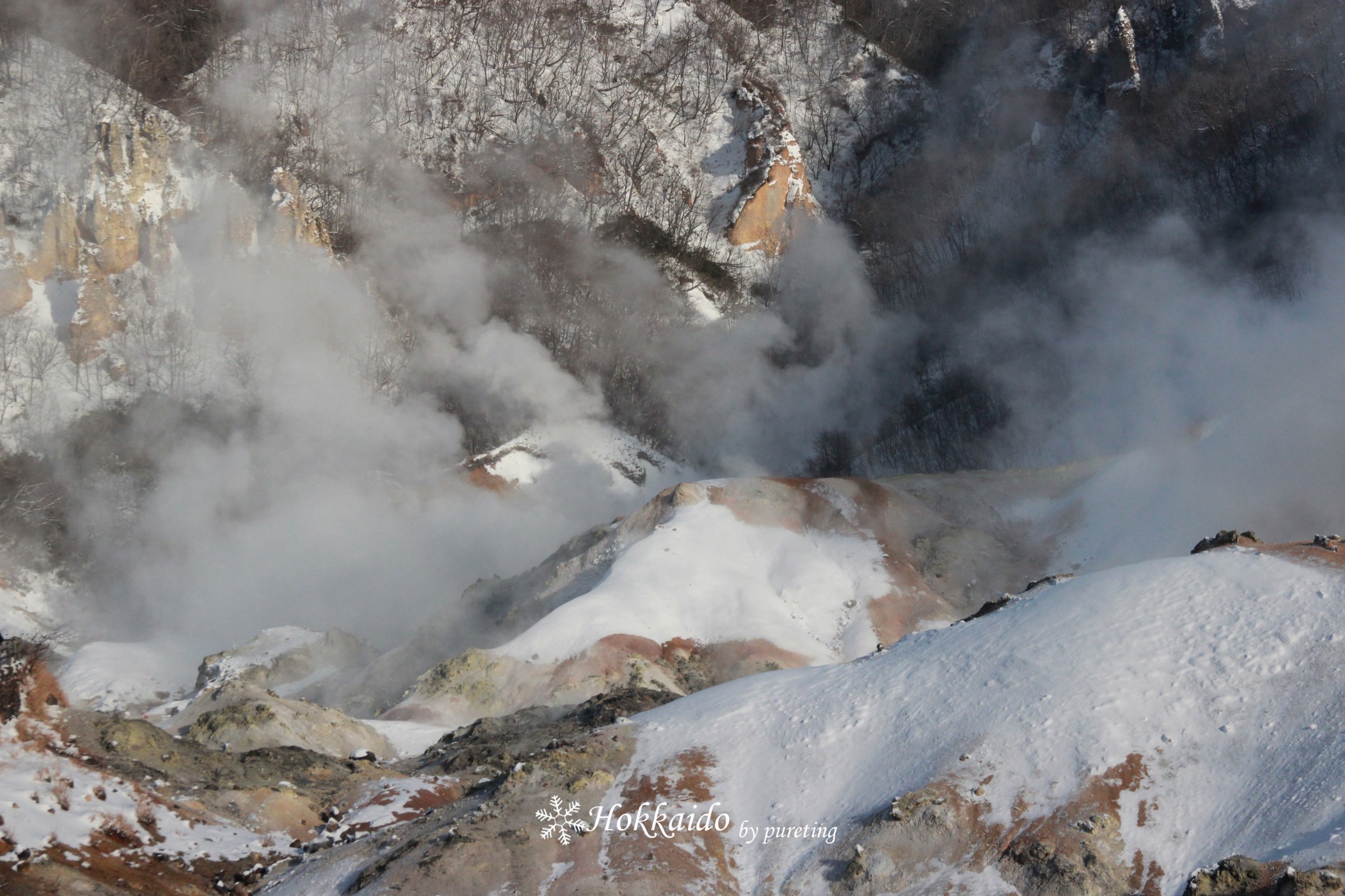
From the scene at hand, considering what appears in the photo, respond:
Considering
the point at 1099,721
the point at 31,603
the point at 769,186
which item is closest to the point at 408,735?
the point at 1099,721

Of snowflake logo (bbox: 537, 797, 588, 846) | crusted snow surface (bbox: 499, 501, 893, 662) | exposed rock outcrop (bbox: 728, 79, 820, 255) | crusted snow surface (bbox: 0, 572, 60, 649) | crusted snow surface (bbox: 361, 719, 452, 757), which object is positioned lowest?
crusted snow surface (bbox: 499, 501, 893, 662)

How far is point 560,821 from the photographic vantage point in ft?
34.0

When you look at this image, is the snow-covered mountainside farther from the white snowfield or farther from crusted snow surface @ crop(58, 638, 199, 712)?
crusted snow surface @ crop(58, 638, 199, 712)

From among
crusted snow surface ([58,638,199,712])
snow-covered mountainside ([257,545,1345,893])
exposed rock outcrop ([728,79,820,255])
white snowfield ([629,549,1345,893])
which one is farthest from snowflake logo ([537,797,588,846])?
exposed rock outcrop ([728,79,820,255])

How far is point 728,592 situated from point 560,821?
13634 millimetres

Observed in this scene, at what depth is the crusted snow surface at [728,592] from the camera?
69.9 ft

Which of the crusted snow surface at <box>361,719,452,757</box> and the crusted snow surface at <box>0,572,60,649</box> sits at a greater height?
the crusted snow surface at <box>0,572,60,649</box>

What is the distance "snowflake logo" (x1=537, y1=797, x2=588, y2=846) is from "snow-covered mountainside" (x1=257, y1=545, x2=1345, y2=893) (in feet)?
0.43

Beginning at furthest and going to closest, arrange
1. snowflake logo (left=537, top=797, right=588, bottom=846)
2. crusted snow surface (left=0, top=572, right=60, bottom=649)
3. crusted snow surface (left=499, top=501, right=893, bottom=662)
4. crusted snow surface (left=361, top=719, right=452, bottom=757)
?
Answer: 1. crusted snow surface (left=0, top=572, right=60, bottom=649)
2. crusted snow surface (left=499, top=501, right=893, bottom=662)
3. crusted snow surface (left=361, top=719, right=452, bottom=757)
4. snowflake logo (left=537, top=797, right=588, bottom=846)

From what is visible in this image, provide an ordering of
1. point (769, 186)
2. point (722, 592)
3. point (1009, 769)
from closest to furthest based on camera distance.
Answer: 1. point (1009, 769)
2. point (722, 592)
3. point (769, 186)

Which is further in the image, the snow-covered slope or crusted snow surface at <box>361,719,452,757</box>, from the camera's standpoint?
the snow-covered slope

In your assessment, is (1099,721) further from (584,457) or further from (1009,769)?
(584,457)

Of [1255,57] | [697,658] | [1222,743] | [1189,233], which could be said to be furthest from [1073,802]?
[1255,57]

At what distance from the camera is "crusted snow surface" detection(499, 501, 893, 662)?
21312mm
